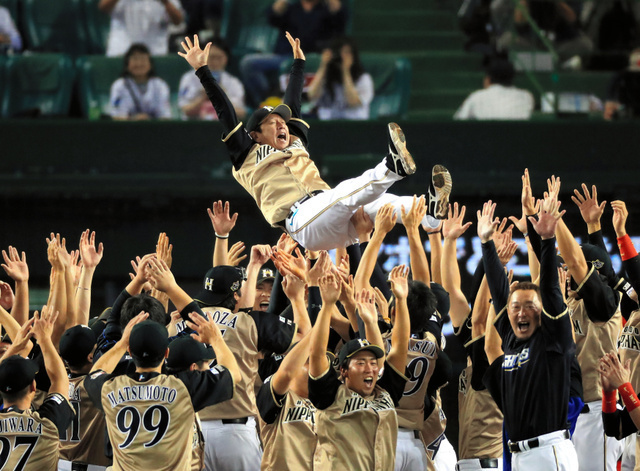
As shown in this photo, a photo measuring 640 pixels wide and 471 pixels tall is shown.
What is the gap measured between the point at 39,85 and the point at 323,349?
271 inches

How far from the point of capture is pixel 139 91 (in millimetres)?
10812

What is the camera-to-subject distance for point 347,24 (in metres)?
12.3

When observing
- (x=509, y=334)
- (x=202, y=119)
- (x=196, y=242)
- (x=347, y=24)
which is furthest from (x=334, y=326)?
(x=347, y=24)

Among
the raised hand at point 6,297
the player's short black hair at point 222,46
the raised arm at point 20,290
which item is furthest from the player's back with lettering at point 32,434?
the player's short black hair at point 222,46

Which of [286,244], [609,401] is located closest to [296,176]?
[286,244]

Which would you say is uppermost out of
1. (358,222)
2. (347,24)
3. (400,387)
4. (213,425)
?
(347,24)

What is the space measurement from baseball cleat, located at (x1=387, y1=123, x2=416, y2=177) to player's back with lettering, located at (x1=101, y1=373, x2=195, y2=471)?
5.91 ft

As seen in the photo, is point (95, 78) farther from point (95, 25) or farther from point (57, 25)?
point (57, 25)

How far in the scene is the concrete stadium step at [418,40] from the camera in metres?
12.5

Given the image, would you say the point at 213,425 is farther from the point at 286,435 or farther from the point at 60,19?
the point at 60,19

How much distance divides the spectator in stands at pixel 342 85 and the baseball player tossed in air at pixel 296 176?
3.38 meters

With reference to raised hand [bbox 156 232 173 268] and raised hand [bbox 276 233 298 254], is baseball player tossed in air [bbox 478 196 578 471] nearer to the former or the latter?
raised hand [bbox 276 233 298 254]

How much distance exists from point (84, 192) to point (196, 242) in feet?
3.76

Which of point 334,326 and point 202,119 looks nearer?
point 334,326
